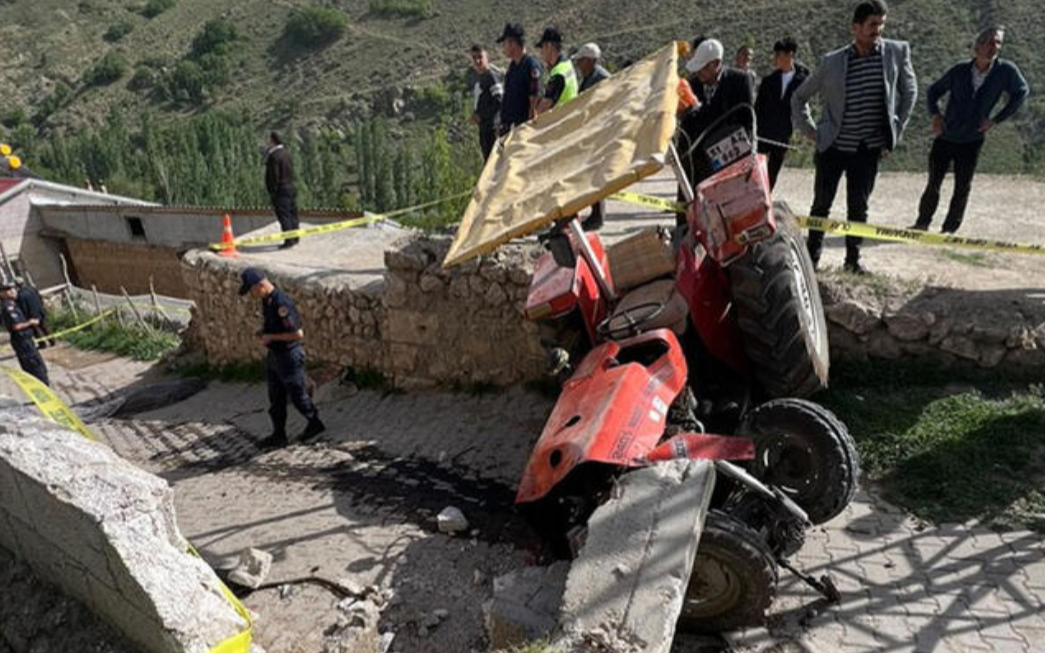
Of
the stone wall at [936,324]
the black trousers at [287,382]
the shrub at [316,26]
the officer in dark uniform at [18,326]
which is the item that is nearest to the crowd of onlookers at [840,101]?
the stone wall at [936,324]

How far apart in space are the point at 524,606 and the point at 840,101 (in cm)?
428

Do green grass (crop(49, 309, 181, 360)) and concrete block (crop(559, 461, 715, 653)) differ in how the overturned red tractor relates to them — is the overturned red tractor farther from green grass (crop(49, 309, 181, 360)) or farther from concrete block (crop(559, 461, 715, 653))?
green grass (crop(49, 309, 181, 360))

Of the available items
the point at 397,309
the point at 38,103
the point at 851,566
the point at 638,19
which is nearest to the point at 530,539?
the point at 851,566

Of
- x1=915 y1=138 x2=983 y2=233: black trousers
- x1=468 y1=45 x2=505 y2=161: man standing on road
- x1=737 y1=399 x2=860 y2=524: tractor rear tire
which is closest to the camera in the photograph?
x1=737 y1=399 x2=860 y2=524: tractor rear tire

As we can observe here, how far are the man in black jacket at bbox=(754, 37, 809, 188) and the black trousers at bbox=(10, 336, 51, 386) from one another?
9.53m

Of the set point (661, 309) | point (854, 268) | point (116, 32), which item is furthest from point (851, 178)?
point (116, 32)

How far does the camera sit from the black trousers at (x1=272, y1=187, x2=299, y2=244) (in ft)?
34.3

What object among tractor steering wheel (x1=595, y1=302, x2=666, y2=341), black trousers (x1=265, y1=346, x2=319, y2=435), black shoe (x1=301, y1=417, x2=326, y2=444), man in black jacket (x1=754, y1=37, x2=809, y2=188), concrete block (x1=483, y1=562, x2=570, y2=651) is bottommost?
black shoe (x1=301, y1=417, x2=326, y2=444)

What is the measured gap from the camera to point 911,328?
5.20m

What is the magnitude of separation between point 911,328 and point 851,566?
2.08 metres

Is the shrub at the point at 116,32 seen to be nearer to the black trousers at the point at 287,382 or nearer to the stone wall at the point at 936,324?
the black trousers at the point at 287,382

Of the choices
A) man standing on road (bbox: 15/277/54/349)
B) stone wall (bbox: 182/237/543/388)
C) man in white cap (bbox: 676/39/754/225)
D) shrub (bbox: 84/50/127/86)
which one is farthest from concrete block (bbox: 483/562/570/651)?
shrub (bbox: 84/50/127/86)

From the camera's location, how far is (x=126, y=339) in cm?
1440

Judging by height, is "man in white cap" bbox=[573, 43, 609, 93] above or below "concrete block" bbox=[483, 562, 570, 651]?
above
